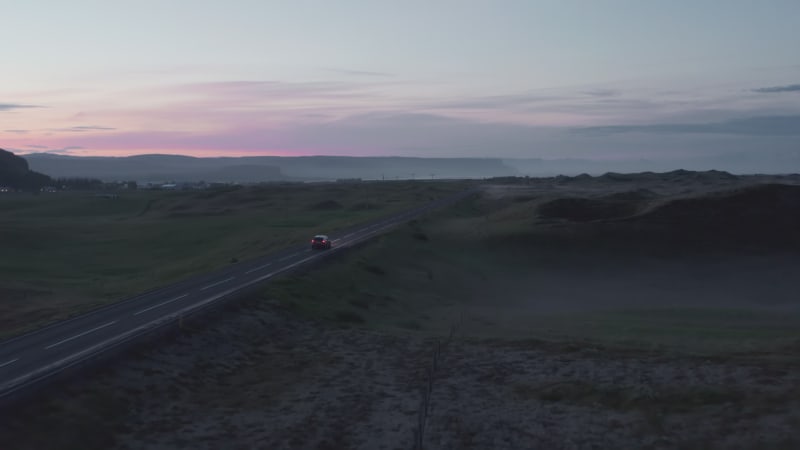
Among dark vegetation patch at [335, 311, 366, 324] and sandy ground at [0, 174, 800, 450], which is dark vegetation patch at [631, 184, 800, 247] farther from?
sandy ground at [0, 174, 800, 450]

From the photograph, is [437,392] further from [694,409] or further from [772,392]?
[772,392]

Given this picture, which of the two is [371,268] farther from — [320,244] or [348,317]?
Answer: [348,317]

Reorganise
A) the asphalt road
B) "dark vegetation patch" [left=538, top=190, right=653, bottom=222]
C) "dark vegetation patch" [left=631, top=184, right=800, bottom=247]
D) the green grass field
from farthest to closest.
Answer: "dark vegetation patch" [left=538, top=190, right=653, bottom=222] < "dark vegetation patch" [left=631, top=184, right=800, bottom=247] < the green grass field < the asphalt road

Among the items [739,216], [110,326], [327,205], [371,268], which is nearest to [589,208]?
[739,216]

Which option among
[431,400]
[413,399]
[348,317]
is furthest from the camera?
[348,317]

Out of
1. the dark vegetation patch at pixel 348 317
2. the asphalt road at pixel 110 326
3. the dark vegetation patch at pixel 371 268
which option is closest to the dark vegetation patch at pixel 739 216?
the dark vegetation patch at pixel 371 268

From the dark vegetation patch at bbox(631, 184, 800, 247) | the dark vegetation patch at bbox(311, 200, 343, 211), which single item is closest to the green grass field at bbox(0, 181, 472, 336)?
the dark vegetation patch at bbox(311, 200, 343, 211)
